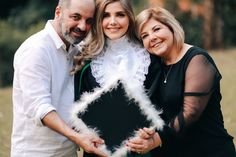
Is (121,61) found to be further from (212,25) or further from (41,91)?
(212,25)

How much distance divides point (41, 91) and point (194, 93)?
3.37ft

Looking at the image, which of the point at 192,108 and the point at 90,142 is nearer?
the point at 90,142

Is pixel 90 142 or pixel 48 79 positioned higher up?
pixel 48 79

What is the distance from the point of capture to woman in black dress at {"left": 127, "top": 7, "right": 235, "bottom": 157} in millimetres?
3652

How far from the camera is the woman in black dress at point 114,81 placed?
11.5ft

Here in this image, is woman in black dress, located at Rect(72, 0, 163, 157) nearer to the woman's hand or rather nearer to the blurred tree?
the woman's hand

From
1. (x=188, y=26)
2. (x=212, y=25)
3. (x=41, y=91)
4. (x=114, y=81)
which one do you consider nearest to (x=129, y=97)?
(x=114, y=81)

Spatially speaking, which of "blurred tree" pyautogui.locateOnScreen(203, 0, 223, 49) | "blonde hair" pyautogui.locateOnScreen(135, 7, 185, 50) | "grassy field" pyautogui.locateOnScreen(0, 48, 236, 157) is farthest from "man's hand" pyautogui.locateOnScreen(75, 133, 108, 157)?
"blurred tree" pyautogui.locateOnScreen(203, 0, 223, 49)

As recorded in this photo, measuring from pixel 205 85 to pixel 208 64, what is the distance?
0.16 meters

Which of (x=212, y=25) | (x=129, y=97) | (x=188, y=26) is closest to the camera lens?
(x=129, y=97)

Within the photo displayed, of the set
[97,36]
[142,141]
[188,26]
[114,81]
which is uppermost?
[97,36]

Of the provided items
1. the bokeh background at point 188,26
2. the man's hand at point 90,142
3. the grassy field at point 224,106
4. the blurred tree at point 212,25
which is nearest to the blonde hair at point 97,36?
the man's hand at point 90,142

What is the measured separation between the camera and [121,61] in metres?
4.07

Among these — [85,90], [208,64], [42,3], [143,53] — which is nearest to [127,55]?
[143,53]
